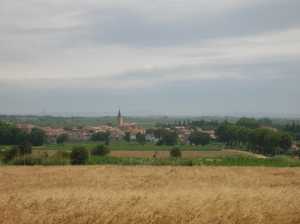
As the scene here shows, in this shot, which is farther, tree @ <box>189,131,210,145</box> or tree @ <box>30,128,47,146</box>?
tree @ <box>189,131,210,145</box>

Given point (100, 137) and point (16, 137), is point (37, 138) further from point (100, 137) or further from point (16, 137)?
point (100, 137)

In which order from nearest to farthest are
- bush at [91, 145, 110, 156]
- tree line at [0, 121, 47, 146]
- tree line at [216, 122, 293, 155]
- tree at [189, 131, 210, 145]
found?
bush at [91, 145, 110, 156] < tree line at [216, 122, 293, 155] < tree line at [0, 121, 47, 146] < tree at [189, 131, 210, 145]

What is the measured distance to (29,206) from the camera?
7.78m


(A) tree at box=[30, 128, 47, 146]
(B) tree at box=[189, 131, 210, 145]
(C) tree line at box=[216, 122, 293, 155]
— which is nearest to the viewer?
(C) tree line at box=[216, 122, 293, 155]

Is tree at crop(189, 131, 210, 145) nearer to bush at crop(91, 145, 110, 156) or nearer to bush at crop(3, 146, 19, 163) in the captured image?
bush at crop(91, 145, 110, 156)

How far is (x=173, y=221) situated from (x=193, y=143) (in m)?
95.3

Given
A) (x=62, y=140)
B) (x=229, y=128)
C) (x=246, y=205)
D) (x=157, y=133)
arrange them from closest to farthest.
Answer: (x=246, y=205), (x=62, y=140), (x=229, y=128), (x=157, y=133)

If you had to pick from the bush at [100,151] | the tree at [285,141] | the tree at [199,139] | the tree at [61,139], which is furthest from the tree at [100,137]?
the bush at [100,151]

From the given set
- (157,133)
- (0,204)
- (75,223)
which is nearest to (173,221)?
(75,223)

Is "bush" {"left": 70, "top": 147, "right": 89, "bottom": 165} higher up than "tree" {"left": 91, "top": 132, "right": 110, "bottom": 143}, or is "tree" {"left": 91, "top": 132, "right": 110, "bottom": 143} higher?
"bush" {"left": 70, "top": 147, "right": 89, "bottom": 165}

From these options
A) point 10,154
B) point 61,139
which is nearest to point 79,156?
point 10,154

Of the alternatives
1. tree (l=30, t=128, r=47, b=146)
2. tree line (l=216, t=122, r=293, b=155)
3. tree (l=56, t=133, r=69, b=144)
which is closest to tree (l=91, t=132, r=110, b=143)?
tree (l=56, t=133, r=69, b=144)

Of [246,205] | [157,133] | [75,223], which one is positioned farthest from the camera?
[157,133]

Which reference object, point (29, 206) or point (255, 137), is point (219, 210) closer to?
point (29, 206)
